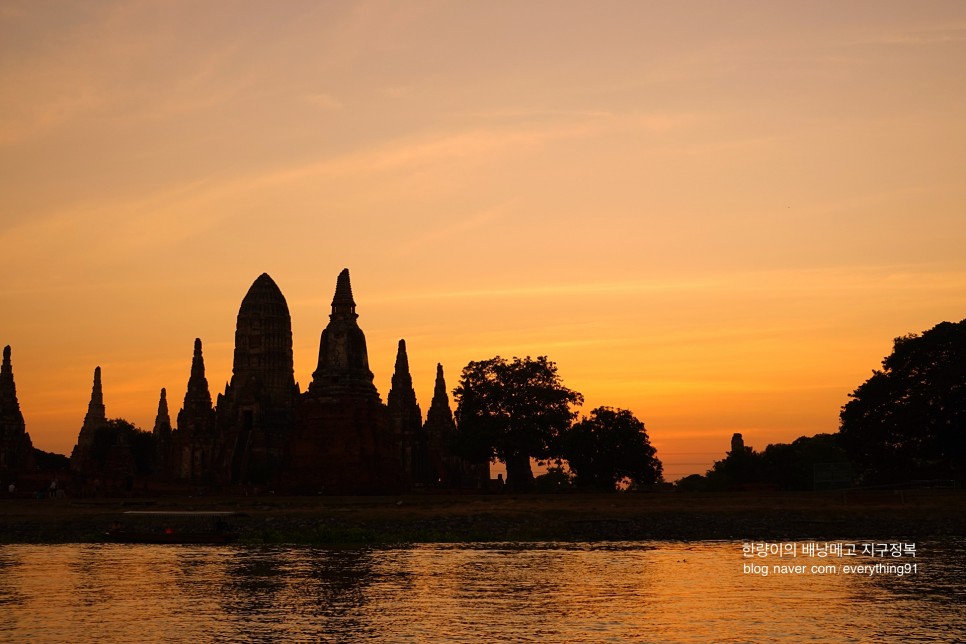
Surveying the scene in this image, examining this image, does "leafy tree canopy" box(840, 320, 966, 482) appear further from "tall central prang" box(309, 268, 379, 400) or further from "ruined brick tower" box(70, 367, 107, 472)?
"ruined brick tower" box(70, 367, 107, 472)

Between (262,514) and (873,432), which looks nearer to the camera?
(262,514)

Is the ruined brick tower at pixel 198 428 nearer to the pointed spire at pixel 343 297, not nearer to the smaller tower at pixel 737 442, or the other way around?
the pointed spire at pixel 343 297

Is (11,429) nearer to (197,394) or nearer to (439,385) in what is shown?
(197,394)

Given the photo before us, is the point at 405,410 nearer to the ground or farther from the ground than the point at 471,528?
farther from the ground

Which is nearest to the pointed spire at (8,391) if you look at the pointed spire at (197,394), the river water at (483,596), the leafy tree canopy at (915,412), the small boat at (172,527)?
the pointed spire at (197,394)

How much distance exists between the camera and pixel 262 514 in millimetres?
62469

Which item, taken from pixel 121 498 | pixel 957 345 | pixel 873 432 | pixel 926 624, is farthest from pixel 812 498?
A: pixel 121 498

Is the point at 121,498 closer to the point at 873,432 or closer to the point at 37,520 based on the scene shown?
the point at 37,520

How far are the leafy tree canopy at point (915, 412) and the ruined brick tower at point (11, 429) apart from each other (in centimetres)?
6175

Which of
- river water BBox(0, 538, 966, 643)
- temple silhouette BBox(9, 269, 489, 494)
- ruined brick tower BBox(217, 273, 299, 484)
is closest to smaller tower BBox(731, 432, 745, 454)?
temple silhouette BBox(9, 269, 489, 494)

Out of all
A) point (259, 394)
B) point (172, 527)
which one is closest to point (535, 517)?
point (172, 527)

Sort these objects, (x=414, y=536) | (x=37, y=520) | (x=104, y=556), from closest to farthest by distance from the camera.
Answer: (x=104, y=556), (x=414, y=536), (x=37, y=520)

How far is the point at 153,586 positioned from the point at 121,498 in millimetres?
34022

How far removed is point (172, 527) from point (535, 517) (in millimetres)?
19489
